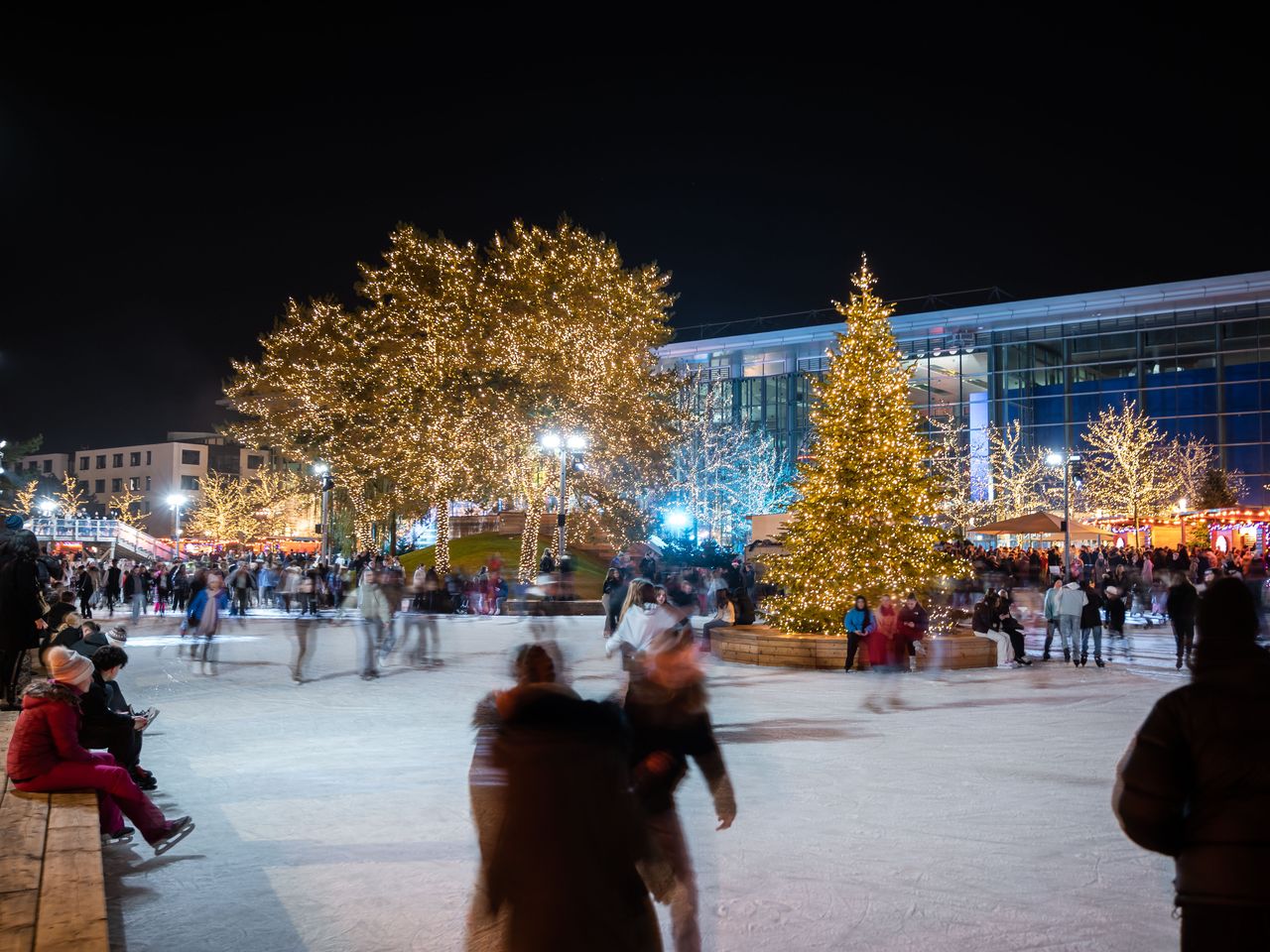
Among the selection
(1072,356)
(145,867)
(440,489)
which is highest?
(1072,356)

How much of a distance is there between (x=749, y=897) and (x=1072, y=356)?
197 ft

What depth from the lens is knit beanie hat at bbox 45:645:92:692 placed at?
6785 mm

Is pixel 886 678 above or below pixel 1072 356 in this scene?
below

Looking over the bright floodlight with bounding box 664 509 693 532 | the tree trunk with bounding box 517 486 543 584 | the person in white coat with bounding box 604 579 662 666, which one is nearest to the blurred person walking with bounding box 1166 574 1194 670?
the person in white coat with bounding box 604 579 662 666

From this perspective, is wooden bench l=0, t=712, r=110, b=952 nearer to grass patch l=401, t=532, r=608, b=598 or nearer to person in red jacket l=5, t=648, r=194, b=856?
person in red jacket l=5, t=648, r=194, b=856

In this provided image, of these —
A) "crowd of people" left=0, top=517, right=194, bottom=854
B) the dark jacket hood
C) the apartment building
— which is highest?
the apartment building

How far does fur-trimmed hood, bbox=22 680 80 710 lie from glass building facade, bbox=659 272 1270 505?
4572 cm

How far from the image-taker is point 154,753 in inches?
402

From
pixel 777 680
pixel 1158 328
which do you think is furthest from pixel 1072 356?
pixel 777 680

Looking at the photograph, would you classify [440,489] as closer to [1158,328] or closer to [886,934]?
[886,934]

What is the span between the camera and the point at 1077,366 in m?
60.3

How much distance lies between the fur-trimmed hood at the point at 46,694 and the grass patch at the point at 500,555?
28.9m

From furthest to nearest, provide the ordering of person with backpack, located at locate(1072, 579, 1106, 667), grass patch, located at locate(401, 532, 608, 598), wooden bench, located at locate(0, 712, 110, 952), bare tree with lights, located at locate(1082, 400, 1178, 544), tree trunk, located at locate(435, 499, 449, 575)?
1. bare tree with lights, located at locate(1082, 400, 1178, 544)
2. grass patch, located at locate(401, 532, 608, 598)
3. tree trunk, located at locate(435, 499, 449, 575)
4. person with backpack, located at locate(1072, 579, 1106, 667)
5. wooden bench, located at locate(0, 712, 110, 952)

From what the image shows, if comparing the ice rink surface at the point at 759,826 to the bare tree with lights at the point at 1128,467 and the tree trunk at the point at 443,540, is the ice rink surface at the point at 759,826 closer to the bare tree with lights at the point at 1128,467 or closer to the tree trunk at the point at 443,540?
the tree trunk at the point at 443,540
